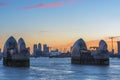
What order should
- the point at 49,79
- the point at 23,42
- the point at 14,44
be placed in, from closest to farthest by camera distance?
1. the point at 49,79
2. the point at 23,42
3. the point at 14,44

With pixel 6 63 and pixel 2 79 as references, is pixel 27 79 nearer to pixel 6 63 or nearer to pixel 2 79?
pixel 2 79

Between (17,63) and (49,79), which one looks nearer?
(49,79)

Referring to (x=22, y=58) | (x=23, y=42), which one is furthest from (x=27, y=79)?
(x=23, y=42)

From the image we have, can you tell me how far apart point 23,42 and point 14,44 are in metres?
19.1

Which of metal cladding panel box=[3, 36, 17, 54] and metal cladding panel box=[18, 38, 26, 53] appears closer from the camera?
metal cladding panel box=[18, 38, 26, 53]

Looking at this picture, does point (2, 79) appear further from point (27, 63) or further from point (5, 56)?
point (5, 56)

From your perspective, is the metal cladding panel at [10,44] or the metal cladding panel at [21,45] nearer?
the metal cladding panel at [21,45]

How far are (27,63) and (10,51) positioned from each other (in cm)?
2336

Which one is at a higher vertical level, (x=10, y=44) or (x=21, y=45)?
(x=10, y=44)

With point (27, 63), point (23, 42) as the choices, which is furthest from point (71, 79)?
point (23, 42)

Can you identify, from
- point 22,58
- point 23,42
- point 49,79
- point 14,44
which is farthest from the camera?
point 14,44

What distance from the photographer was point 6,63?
7372 inches

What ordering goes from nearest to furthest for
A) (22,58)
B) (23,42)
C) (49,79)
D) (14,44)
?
1. (49,79)
2. (22,58)
3. (23,42)
4. (14,44)

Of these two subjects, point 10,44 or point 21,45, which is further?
point 10,44
